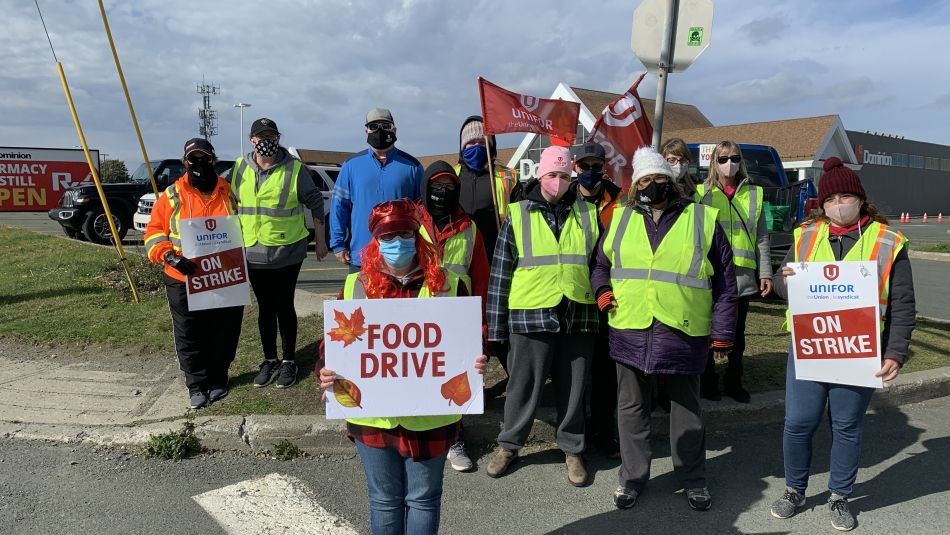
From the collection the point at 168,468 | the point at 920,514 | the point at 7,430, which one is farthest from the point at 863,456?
the point at 7,430

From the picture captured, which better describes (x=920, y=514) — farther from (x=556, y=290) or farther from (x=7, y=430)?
(x=7, y=430)

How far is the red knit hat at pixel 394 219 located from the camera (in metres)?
2.70

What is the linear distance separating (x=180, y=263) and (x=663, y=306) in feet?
10.8

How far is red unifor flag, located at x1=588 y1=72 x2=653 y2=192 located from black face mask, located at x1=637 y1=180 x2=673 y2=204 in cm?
164

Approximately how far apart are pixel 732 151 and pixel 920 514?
Answer: 8.50 ft

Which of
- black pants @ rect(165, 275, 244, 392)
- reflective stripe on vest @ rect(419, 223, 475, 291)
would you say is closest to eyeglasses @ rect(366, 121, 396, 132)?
reflective stripe on vest @ rect(419, 223, 475, 291)

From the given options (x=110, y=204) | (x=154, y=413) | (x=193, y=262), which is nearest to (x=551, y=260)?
(x=193, y=262)

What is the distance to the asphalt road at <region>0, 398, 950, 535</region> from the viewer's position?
11.4 feet

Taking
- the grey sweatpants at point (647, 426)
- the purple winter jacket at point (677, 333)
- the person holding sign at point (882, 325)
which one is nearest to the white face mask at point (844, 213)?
the person holding sign at point (882, 325)

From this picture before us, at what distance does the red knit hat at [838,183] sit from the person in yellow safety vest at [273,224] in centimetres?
356

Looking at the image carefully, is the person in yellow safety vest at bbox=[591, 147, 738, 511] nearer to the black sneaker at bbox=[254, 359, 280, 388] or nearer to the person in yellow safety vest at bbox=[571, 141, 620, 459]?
the person in yellow safety vest at bbox=[571, 141, 620, 459]

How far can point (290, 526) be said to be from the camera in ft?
11.2

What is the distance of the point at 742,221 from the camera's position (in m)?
4.75

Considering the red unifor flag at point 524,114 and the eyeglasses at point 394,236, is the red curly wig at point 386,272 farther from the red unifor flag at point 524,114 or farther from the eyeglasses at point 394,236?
the red unifor flag at point 524,114
